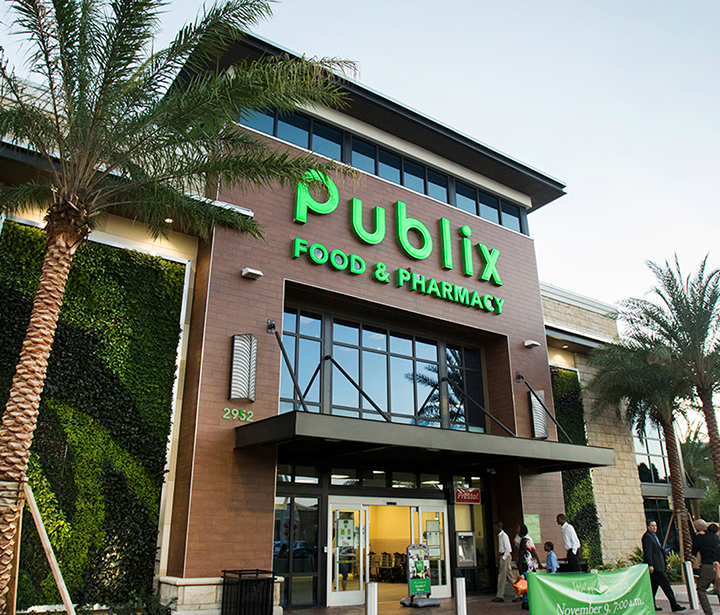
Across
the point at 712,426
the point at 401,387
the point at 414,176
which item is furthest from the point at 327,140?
the point at 712,426

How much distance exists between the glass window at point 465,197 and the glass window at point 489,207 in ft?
1.02

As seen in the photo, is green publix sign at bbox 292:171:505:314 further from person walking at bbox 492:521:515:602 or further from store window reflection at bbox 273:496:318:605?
person walking at bbox 492:521:515:602

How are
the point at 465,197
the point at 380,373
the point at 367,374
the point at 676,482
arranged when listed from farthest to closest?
the point at 676,482 < the point at 465,197 < the point at 380,373 < the point at 367,374

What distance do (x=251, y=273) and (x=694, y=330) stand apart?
14.7m

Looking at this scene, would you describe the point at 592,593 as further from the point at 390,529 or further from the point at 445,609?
the point at 390,529

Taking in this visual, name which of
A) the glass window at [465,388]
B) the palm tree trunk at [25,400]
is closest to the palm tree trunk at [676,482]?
the glass window at [465,388]

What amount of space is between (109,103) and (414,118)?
1066cm

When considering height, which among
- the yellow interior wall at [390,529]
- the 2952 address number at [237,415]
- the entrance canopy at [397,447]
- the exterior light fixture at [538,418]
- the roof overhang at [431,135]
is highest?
the roof overhang at [431,135]

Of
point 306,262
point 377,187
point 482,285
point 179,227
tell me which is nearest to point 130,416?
point 179,227

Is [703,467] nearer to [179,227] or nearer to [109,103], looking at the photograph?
[179,227]

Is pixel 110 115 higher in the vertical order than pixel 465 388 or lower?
higher

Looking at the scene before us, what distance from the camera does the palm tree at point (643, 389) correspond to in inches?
834

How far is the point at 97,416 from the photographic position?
12.2 meters

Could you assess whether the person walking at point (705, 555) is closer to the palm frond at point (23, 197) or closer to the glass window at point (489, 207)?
the glass window at point (489, 207)
